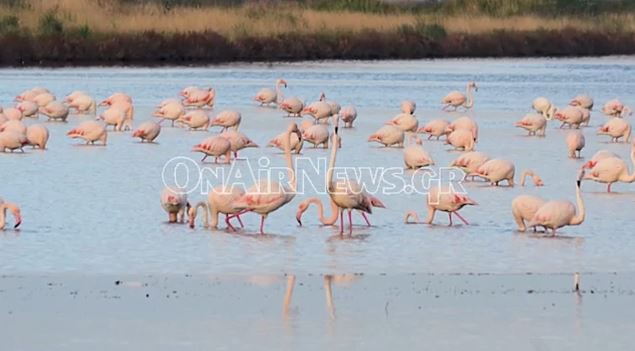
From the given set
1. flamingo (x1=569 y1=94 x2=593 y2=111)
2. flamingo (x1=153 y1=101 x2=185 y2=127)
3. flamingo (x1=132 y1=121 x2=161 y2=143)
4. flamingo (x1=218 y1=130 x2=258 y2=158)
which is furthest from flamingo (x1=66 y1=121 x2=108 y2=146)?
flamingo (x1=569 y1=94 x2=593 y2=111)

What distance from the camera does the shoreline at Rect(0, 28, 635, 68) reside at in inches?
1551

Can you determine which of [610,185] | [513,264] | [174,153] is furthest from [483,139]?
[513,264]

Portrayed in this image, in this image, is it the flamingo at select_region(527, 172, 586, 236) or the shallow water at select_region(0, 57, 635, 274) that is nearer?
the shallow water at select_region(0, 57, 635, 274)

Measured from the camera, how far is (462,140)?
18344mm

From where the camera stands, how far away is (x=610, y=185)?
1512 centimetres

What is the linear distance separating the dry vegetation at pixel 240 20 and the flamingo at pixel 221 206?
28.6m

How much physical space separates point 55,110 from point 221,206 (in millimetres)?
11116

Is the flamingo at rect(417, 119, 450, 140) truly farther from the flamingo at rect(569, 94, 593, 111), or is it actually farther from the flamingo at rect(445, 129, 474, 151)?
the flamingo at rect(569, 94, 593, 111)

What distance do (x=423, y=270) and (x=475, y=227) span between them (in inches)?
84.7

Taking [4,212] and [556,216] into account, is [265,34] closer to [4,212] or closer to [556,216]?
[4,212]

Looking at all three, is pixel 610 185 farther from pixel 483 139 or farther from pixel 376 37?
pixel 376 37

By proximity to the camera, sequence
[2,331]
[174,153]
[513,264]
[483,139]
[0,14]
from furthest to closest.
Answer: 1. [0,14]
2. [483,139]
3. [174,153]
4. [513,264]
5. [2,331]

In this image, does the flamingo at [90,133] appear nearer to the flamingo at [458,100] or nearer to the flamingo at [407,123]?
the flamingo at [407,123]

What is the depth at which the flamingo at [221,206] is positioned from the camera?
1199cm
